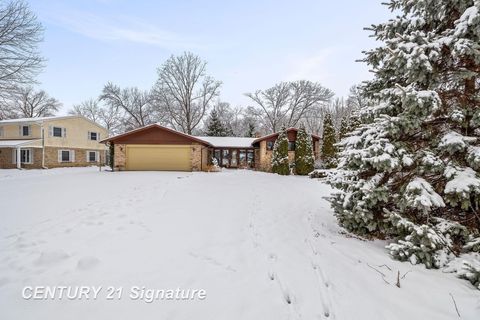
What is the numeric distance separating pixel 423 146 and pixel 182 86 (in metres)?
36.3

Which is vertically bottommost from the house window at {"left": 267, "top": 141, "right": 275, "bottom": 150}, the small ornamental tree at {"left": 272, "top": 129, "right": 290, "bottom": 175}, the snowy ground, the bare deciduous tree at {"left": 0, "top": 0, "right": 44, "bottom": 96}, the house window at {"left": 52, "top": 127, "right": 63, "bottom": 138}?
the snowy ground

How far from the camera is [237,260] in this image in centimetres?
373

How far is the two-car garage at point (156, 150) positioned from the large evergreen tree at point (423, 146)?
16198 millimetres

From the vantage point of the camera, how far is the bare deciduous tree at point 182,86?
36531mm

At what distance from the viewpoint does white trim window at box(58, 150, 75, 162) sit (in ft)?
81.9

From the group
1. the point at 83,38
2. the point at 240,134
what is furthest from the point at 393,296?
the point at 240,134

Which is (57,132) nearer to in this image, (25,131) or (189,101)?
(25,131)

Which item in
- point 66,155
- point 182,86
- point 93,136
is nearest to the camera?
point 66,155

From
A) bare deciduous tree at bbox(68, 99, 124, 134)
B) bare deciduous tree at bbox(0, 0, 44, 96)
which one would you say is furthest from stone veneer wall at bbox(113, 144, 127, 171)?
bare deciduous tree at bbox(68, 99, 124, 134)

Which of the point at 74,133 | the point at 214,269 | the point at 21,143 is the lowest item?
the point at 214,269

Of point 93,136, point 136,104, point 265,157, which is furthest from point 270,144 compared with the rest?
point 136,104

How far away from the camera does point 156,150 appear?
65.2 feet

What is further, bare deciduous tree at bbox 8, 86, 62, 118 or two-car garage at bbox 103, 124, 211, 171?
bare deciduous tree at bbox 8, 86, 62, 118

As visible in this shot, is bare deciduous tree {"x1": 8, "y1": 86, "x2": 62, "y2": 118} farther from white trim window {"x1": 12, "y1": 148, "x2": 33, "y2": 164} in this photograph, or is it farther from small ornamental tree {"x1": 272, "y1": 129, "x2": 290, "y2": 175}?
small ornamental tree {"x1": 272, "y1": 129, "x2": 290, "y2": 175}
